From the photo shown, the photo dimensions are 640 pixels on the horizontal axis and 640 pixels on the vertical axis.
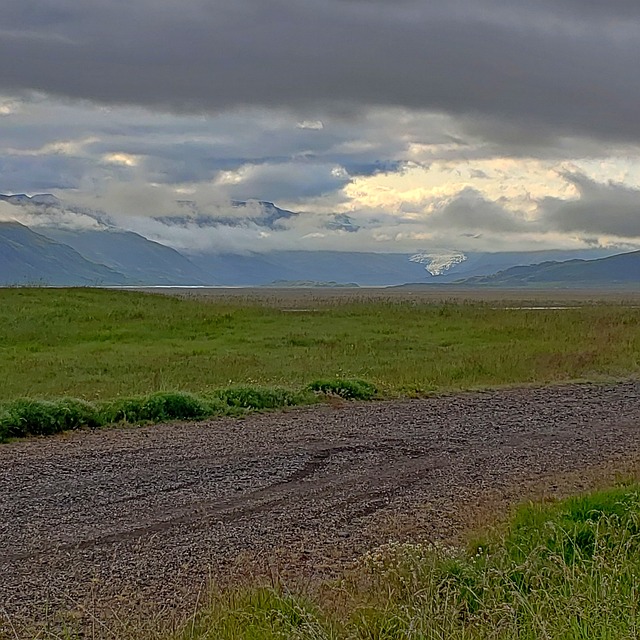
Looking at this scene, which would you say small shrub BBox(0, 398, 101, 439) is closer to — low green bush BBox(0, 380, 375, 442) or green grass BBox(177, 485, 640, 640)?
low green bush BBox(0, 380, 375, 442)

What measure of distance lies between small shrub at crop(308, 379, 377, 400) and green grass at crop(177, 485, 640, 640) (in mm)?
8728

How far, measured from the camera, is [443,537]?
727cm

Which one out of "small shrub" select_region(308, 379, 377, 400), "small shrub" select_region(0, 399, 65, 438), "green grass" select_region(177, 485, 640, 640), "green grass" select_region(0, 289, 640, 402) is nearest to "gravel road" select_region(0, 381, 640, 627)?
"small shrub" select_region(0, 399, 65, 438)

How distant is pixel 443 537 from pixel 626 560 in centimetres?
185

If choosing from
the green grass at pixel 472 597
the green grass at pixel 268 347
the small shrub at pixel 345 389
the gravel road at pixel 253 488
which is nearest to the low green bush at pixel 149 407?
the small shrub at pixel 345 389

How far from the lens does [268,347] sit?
27.4 metres

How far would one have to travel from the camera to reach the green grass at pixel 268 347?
18.7 meters

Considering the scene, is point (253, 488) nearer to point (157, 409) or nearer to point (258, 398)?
point (157, 409)

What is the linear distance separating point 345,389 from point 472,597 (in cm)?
1021

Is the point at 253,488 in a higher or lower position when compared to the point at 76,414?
lower

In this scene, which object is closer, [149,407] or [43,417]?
[43,417]

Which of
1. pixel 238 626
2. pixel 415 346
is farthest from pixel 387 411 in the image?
pixel 415 346

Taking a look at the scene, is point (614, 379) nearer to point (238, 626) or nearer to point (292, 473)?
point (292, 473)

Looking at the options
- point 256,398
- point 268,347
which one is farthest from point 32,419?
point 268,347
